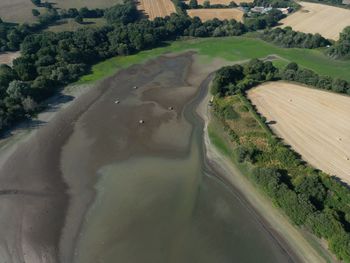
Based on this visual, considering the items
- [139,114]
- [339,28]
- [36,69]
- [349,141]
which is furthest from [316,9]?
[36,69]

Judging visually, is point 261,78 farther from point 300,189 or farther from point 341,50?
Answer: point 300,189

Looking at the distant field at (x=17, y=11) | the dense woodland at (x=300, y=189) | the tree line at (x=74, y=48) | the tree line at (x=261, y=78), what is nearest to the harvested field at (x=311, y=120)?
the tree line at (x=261, y=78)

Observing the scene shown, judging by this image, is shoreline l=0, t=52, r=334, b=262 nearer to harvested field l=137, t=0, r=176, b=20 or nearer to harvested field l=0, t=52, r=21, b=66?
harvested field l=0, t=52, r=21, b=66

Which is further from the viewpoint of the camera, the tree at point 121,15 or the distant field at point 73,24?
the tree at point 121,15

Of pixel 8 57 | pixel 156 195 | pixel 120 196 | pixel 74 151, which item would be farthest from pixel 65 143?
pixel 8 57

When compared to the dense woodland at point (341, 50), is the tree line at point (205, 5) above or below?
above

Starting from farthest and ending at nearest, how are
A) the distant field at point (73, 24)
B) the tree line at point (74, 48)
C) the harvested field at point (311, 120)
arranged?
the distant field at point (73, 24)
the tree line at point (74, 48)
the harvested field at point (311, 120)

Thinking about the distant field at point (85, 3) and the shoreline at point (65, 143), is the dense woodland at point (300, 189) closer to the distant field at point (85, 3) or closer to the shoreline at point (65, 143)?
the shoreline at point (65, 143)

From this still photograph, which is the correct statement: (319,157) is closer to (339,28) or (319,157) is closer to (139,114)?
(139,114)
